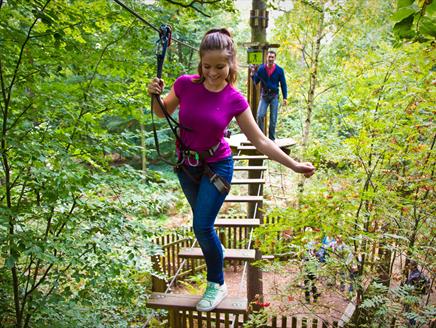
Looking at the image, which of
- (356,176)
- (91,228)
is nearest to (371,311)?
(356,176)

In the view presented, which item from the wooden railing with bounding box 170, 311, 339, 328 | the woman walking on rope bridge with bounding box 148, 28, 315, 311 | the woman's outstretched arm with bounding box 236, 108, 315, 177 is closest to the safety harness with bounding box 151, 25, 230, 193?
the woman walking on rope bridge with bounding box 148, 28, 315, 311

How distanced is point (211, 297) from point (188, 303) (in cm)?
19

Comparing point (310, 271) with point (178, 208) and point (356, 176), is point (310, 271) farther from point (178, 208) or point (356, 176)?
point (178, 208)

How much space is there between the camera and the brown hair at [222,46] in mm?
1553

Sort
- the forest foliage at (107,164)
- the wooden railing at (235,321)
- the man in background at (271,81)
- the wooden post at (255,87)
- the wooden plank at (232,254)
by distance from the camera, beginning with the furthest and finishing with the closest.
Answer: the wooden post at (255,87) < the man in background at (271,81) < the wooden railing at (235,321) < the wooden plank at (232,254) < the forest foliage at (107,164)

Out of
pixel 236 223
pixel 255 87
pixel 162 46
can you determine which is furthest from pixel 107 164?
pixel 255 87

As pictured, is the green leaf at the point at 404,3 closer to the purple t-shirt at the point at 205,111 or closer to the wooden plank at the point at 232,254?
the purple t-shirt at the point at 205,111

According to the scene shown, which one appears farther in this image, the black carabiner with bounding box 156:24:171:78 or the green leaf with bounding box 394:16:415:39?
the black carabiner with bounding box 156:24:171:78

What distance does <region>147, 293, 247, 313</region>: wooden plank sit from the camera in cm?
194

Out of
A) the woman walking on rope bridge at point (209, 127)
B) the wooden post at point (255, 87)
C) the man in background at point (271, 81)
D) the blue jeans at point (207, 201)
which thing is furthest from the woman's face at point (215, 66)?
the wooden post at point (255, 87)

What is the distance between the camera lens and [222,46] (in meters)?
1.55

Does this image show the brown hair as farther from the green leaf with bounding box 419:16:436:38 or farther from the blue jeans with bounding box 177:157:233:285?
the green leaf with bounding box 419:16:436:38

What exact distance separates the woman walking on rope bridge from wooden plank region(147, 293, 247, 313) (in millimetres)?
365

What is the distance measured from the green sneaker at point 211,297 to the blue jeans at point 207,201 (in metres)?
0.18
